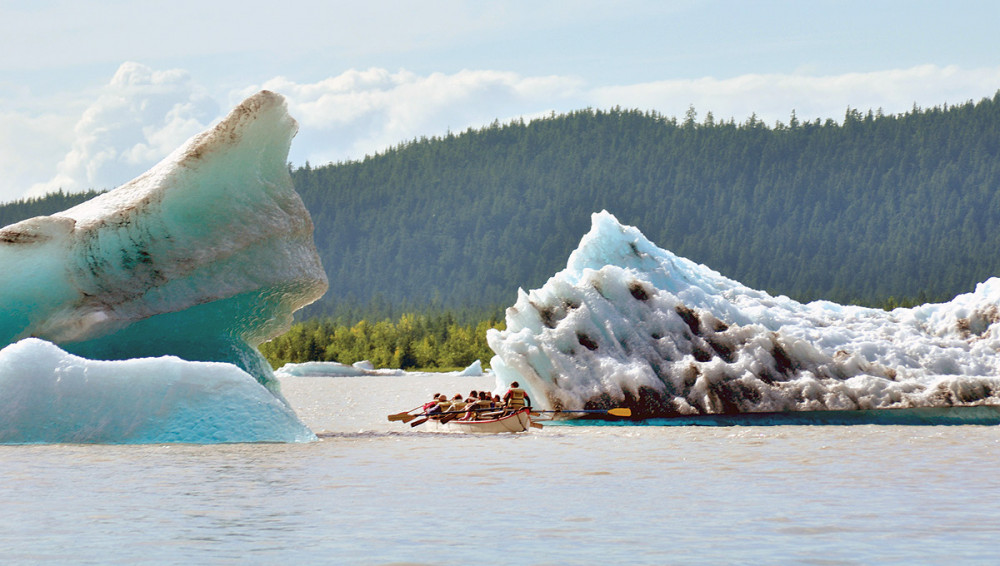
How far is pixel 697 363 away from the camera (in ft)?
84.3

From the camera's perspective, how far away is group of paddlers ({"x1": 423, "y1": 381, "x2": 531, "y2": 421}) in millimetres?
23781

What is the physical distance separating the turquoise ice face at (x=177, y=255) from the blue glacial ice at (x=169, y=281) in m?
0.02

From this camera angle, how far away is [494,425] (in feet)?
75.8

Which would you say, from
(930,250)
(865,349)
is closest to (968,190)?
(930,250)

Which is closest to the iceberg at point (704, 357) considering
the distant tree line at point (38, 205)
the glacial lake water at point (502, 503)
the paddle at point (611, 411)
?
the paddle at point (611, 411)

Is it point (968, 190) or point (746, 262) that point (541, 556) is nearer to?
point (746, 262)

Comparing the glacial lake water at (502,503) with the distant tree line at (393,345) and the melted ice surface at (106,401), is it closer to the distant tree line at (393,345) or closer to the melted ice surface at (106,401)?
the melted ice surface at (106,401)

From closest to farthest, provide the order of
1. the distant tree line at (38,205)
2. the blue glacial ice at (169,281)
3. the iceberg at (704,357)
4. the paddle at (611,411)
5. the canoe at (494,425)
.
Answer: the blue glacial ice at (169,281) < the canoe at (494,425) < the paddle at (611,411) < the iceberg at (704,357) < the distant tree line at (38,205)

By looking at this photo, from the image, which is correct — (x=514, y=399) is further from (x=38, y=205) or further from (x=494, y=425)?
(x=38, y=205)

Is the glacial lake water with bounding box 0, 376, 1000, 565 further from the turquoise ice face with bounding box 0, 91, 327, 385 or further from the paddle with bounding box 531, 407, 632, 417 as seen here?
the paddle with bounding box 531, 407, 632, 417

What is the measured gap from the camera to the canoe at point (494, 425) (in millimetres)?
23062

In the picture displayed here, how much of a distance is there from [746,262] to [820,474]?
583 feet

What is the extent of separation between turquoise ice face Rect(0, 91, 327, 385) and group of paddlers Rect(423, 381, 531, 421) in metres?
5.37

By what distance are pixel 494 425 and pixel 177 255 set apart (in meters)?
7.61
